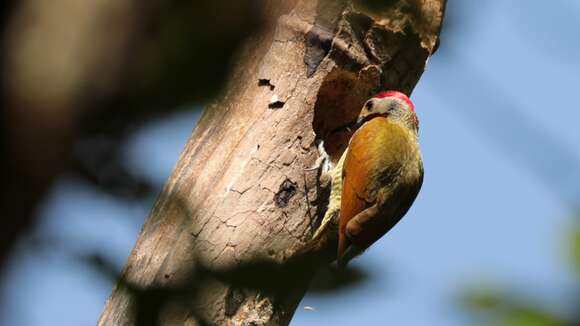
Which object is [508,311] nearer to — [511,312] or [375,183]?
[511,312]

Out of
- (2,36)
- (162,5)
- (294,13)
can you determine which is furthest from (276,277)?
(294,13)

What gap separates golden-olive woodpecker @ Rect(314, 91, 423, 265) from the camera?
4566 mm

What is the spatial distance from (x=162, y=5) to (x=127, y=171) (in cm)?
43

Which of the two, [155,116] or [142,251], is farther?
[142,251]

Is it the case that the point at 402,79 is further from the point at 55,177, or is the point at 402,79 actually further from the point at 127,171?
the point at 55,177

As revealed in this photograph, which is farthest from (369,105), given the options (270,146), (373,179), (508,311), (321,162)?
(508,311)

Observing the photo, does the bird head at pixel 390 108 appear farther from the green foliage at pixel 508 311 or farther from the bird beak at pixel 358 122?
the green foliage at pixel 508 311

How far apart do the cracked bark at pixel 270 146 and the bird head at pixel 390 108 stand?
280 millimetres

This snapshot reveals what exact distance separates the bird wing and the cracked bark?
0.24 metres

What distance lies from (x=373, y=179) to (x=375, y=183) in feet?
0.10

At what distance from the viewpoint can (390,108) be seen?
5.30 m

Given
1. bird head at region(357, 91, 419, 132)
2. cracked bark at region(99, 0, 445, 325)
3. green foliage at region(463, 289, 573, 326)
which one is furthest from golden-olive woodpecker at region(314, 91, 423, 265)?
green foliage at region(463, 289, 573, 326)

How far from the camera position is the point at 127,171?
1494mm

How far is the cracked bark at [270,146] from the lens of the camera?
369 centimetres
